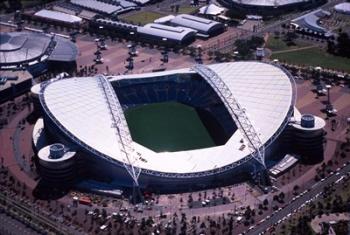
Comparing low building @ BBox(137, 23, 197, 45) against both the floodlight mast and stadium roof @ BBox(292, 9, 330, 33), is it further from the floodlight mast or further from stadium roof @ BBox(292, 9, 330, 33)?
the floodlight mast

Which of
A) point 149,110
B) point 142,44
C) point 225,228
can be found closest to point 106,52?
point 142,44

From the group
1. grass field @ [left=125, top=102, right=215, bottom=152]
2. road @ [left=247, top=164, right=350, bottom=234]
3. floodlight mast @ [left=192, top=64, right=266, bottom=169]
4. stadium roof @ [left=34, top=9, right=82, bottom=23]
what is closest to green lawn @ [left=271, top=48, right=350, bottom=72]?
floodlight mast @ [left=192, top=64, right=266, bottom=169]

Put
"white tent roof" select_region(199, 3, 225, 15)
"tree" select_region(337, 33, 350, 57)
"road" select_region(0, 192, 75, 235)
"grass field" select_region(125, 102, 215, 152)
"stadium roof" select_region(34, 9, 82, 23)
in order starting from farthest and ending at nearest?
"white tent roof" select_region(199, 3, 225, 15) → "stadium roof" select_region(34, 9, 82, 23) → "tree" select_region(337, 33, 350, 57) → "grass field" select_region(125, 102, 215, 152) → "road" select_region(0, 192, 75, 235)

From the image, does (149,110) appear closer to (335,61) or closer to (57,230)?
(57,230)

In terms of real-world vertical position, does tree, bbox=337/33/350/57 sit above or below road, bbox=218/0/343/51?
above

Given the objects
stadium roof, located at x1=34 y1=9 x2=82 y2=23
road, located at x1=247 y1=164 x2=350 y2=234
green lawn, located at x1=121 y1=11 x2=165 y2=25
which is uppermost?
road, located at x1=247 y1=164 x2=350 y2=234

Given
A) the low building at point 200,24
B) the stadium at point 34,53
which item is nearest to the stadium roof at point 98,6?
the low building at point 200,24

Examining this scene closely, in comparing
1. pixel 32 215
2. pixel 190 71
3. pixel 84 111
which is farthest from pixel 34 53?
pixel 32 215
